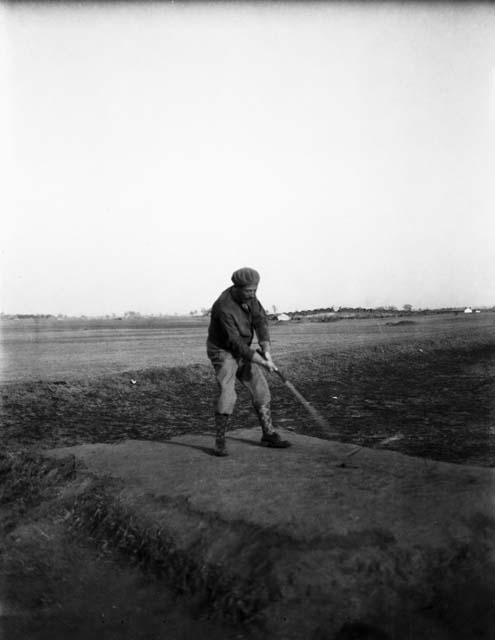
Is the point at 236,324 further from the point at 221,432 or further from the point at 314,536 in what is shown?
the point at 314,536

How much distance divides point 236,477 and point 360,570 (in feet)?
5.44

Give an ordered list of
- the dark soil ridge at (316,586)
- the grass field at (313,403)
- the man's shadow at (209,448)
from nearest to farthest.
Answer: the dark soil ridge at (316,586) < the man's shadow at (209,448) < the grass field at (313,403)

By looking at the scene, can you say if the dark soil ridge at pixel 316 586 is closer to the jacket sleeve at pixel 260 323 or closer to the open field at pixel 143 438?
the open field at pixel 143 438

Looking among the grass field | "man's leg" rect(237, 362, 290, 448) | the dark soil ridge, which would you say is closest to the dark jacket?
"man's leg" rect(237, 362, 290, 448)

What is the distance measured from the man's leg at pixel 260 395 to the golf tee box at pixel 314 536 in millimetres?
515

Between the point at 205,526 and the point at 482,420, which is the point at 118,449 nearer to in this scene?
the point at 205,526

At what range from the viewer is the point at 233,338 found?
5227 mm

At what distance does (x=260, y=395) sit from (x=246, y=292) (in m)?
1.04

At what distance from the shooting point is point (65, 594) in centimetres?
345

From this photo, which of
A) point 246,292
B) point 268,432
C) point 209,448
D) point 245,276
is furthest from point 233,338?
point 209,448

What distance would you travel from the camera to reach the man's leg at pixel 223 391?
5312 mm

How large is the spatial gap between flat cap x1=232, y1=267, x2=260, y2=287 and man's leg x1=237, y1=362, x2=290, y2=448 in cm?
83

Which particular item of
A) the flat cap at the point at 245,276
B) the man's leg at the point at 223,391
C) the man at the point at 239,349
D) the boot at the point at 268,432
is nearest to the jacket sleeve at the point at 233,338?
the man at the point at 239,349

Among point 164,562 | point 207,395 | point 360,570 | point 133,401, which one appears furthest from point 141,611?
point 207,395
